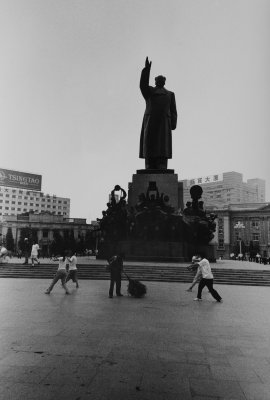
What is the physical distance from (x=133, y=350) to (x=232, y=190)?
4680 inches

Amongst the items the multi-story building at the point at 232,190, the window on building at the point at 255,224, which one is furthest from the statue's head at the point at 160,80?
the multi-story building at the point at 232,190

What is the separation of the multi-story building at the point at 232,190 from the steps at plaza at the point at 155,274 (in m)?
102

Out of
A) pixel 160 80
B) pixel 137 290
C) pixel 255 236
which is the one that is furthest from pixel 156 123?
pixel 255 236

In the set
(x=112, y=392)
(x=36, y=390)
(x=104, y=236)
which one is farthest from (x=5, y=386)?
(x=104, y=236)

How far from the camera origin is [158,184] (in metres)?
26.2

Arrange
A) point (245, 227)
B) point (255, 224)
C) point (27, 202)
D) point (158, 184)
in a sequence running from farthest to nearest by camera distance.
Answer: point (27, 202)
point (245, 227)
point (255, 224)
point (158, 184)

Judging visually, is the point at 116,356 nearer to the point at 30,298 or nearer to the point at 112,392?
the point at 112,392

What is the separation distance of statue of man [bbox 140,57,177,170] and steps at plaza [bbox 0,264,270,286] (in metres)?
11.0

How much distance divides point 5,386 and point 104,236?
2117cm

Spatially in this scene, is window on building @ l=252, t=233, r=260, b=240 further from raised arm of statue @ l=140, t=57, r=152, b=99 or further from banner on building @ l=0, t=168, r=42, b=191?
raised arm of statue @ l=140, t=57, r=152, b=99

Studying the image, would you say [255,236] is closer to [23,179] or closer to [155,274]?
[23,179]

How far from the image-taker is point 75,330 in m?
7.05

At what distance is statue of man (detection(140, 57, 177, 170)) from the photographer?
89.6 ft

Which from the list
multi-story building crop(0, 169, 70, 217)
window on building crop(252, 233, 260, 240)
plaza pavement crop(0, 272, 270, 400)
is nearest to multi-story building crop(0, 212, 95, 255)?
multi-story building crop(0, 169, 70, 217)
